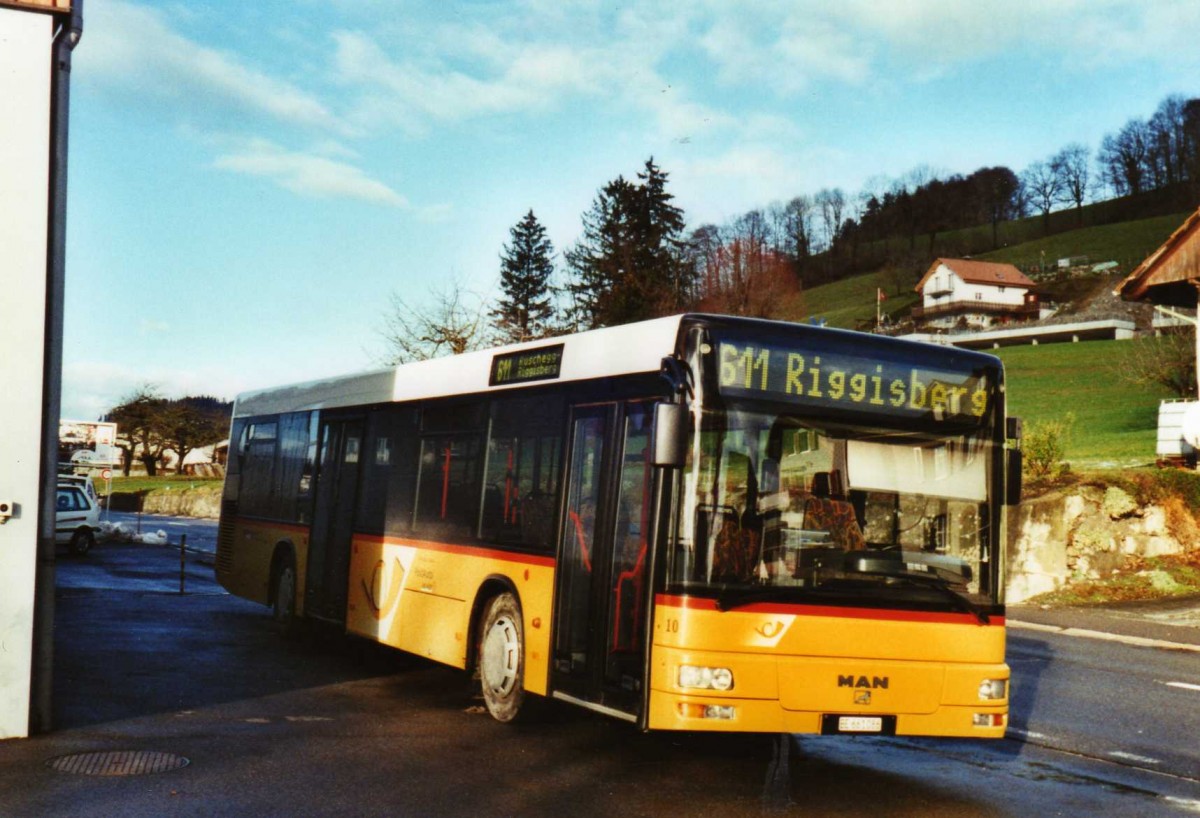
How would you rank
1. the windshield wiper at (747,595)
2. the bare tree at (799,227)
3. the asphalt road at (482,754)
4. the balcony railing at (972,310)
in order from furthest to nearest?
the bare tree at (799,227) → the balcony railing at (972,310) → the windshield wiper at (747,595) → the asphalt road at (482,754)

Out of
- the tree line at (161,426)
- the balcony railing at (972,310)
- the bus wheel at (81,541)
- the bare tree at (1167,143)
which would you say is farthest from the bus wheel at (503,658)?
the bare tree at (1167,143)

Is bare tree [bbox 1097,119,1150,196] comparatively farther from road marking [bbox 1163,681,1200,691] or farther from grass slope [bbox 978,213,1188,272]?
road marking [bbox 1163,681,1200,691]

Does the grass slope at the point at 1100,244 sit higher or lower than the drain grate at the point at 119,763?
higher

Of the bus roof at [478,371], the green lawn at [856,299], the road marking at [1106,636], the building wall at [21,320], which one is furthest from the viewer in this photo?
the green lawn at [856,299]

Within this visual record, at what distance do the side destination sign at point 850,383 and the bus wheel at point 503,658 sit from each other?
2.93m

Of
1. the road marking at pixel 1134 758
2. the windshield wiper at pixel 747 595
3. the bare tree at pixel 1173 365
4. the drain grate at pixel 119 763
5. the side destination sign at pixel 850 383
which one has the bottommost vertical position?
the drain grate at pixel 119 763

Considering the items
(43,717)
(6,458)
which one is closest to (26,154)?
(6,458)

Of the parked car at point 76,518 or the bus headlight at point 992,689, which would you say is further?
the parked car at point 76,518

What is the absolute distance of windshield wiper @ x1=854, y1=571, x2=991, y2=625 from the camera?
7.94 meters

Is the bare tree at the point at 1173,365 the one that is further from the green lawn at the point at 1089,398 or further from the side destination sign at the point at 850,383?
the side destination sign at the point at 850,383

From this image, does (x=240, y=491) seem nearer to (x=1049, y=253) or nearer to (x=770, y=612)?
(x=770, y=612)

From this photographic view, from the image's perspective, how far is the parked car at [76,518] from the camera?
31.7 metres

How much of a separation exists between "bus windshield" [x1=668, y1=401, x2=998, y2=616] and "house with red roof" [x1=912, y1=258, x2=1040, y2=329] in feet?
327

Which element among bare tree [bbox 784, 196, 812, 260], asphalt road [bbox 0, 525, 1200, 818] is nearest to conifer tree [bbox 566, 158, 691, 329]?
asphalt road [bbox 0, 525, 1200, 818]
